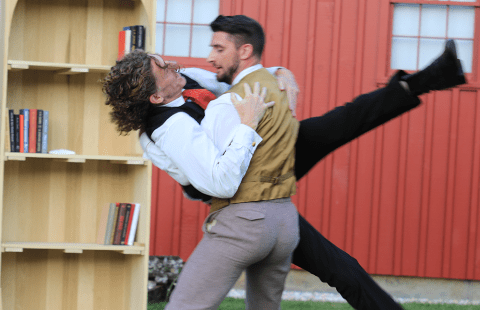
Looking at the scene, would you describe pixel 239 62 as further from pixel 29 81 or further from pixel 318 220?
pixel 318 220

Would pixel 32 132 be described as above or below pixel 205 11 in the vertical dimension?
below

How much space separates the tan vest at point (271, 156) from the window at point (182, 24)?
3076 mm

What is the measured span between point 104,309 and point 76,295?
208mm

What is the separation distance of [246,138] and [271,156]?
16cm

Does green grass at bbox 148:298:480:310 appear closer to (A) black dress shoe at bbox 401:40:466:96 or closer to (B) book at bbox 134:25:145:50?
(B) book at bbox 134:25:145:50

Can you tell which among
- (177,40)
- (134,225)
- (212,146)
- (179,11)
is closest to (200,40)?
(177,40)

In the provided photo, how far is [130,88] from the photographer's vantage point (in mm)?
1966

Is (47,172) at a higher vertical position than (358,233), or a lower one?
higher

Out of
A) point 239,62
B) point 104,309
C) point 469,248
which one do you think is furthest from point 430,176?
point 239,62

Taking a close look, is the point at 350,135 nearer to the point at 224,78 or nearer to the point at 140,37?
the point at 224,78

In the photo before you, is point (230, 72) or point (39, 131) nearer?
→ point (230, 72)

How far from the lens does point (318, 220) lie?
16.3 ft

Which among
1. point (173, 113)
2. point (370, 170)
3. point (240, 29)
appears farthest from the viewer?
point (370, 170)

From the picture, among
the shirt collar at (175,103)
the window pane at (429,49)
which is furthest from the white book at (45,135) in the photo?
the window pane at (429,49)
